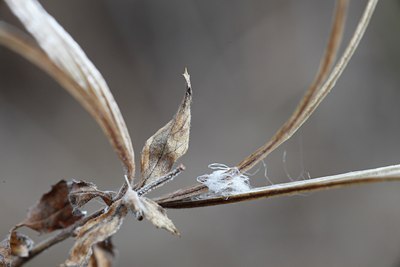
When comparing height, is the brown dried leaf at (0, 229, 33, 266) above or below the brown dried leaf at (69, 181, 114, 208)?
below

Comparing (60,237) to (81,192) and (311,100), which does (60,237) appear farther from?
(311,100)

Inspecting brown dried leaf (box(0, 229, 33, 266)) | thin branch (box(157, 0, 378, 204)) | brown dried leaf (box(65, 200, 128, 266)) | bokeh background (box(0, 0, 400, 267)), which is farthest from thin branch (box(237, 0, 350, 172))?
bokeh background (box(0, 0, 400, 267))

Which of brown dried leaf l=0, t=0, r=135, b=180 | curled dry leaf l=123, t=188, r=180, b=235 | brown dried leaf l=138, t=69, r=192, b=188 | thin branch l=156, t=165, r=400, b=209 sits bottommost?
thin branch l=156, t=165, r=400, b=209

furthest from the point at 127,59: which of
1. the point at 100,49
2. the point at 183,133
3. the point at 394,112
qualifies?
the point at 183,133

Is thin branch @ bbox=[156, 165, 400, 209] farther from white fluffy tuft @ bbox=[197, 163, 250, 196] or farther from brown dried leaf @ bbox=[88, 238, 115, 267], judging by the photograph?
brown dried leaf @ bbox=[88, 238, 115, 267]

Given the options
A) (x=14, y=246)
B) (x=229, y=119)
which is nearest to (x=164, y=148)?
(x=14, y=246)

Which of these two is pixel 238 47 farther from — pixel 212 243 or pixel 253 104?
pixel 212 243

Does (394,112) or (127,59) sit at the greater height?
(127,59)
